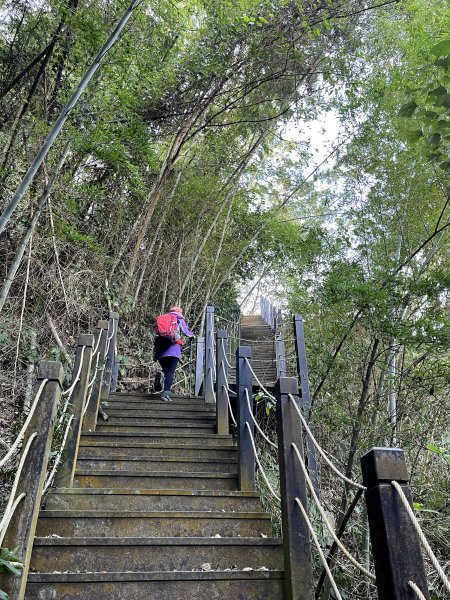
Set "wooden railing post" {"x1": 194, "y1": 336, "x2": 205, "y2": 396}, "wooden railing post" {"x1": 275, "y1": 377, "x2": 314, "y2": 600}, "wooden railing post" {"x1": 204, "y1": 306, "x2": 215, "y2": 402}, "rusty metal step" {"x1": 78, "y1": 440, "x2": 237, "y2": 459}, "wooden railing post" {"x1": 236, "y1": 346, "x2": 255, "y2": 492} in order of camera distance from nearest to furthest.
Result: 1. "wooden railing post" {"x1": 275, "y1": 377, "x2": 314, "y2": 600}
2. "wooden railing post" {"x1": 236, "y1": 346, "x2": 255, "y2": 492}
3. "rusty metal step" {"x1": 78, "y1": 440, "x2": 237, "y2": 459}
4. "wooden railing post" {"x1": 204, "y1": 306, "x2": 215, "y2": 402}
5. "wooden railing post" {"x1": 194, "y1": 336, "x2": 205, "y2": 396}

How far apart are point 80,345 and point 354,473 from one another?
304cm

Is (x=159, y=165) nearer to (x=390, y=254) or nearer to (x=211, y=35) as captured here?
(x=211, y=35)

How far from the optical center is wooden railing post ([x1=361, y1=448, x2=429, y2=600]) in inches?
45.8

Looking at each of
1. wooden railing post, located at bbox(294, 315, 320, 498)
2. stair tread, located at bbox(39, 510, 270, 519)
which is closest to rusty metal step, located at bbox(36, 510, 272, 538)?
stair tread, located at bbox(39, 510, 270, 519)

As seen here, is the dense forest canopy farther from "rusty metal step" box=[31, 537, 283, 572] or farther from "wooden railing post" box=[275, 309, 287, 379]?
"rusty metal step" box=[31, 537, 283, 572]

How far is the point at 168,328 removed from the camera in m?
5.25

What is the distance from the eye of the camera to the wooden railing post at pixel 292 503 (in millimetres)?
2006

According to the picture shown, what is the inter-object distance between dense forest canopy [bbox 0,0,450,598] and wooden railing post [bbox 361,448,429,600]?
2153 millimetres

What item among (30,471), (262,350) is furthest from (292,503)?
(262,350)

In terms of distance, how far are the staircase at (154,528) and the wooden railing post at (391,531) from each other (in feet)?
3.81

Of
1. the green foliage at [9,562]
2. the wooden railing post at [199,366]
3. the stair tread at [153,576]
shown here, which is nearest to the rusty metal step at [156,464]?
the stair tread at [153,576]

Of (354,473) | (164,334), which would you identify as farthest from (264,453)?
(164,334)

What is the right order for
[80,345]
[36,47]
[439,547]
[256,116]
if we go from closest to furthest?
1. [80,345]
2. [439,547]
3. [36,47]
4. [256,116]

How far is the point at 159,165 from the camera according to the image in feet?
24.8
